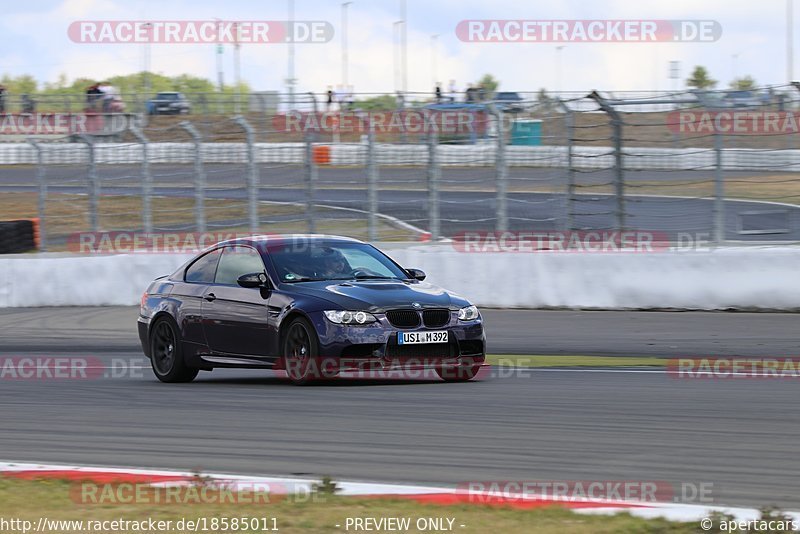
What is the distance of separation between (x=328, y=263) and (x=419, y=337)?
1.27 meters

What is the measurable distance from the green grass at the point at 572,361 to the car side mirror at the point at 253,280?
2510 mm

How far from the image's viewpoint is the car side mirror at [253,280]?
10.4 meters

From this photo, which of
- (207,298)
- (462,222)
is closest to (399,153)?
(462,222)

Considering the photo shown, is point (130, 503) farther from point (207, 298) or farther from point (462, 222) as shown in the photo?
point (462, 222)

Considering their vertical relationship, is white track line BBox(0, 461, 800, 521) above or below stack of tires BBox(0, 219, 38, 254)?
below

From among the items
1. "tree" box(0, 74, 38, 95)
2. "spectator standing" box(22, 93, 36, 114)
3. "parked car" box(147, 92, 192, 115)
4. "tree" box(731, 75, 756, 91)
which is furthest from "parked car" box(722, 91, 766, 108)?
"tree" box(0, 74, 38, 95)

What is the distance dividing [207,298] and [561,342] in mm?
4163

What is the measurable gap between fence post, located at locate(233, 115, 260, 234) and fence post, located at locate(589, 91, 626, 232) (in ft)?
16.4

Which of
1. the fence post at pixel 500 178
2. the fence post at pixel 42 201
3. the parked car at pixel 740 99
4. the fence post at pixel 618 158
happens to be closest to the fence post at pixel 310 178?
the fence post at pixel 500 178

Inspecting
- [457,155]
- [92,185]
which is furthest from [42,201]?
[457,155]

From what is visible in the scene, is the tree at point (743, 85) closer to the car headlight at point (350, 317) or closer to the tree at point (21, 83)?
the car headlight at point (350, 317)

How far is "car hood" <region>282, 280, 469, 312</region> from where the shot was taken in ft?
32.3

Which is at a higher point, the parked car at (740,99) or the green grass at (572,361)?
the parked car at (740,99)

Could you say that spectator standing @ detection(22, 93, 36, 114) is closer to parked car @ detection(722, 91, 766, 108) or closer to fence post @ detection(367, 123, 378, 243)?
fence post @ detection(367, 123, 378, 243)
